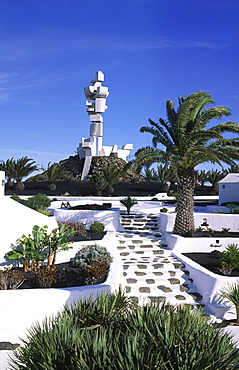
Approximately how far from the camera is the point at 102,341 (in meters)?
3.58

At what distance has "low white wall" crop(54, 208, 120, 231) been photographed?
1552 centimetres

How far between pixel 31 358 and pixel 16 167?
91.7 feet

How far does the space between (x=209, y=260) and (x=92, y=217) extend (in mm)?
6786

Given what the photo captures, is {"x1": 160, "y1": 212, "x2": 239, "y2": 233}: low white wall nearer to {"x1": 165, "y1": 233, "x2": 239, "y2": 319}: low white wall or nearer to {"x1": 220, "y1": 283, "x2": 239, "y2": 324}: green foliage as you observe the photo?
{"x1": 165, "y1": 233, "x2": 239, "y2": 319}: low white wall

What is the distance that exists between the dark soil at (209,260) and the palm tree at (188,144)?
5.86ft

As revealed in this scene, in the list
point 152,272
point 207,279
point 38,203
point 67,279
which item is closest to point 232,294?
point 207,279

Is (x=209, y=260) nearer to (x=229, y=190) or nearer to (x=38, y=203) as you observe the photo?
(x=38, y=203)

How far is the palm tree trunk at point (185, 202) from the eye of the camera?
45.7 feet

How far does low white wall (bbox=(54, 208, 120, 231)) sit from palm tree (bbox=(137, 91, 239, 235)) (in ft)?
10.6

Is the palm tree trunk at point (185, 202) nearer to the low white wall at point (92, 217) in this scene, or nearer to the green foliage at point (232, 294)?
the low white wall at point (92, 217)

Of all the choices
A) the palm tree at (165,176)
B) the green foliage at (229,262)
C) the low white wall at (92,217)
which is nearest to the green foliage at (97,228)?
the low white wall at (92,217)

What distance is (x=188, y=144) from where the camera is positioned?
1335 cm

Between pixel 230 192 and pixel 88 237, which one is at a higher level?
pixel 230 192

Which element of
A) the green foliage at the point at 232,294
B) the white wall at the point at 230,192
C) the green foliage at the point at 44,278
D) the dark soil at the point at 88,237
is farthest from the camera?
the white wall at the point at 230,192
